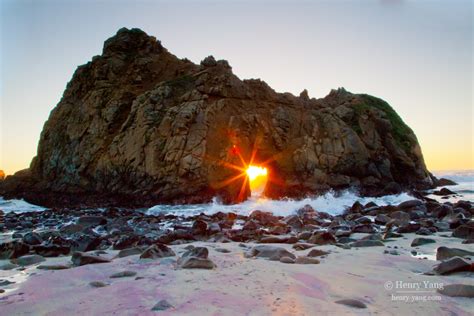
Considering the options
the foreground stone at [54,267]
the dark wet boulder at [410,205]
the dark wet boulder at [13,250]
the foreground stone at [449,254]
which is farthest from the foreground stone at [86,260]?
the dark wet boulder at [410,205]

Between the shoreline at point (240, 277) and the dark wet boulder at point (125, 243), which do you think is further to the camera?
the dark wet boulder at point (125, 243)

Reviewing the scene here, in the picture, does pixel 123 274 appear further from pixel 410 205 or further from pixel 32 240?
pixel 410 205

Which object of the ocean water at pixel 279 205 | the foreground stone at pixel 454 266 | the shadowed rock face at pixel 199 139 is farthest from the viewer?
the shadowed rock face at pixel 199 139

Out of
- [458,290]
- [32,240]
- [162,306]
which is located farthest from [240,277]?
[32,240]

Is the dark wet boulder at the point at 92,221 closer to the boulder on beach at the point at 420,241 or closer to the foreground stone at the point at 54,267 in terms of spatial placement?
the foreground stone at the point at 54,267

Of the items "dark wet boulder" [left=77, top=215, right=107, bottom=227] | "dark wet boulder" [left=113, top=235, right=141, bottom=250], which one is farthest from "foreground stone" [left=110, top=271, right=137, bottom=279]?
"dark wet boulder" [left=77, top=215, right=107, bottom=227]

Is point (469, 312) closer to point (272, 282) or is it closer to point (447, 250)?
point (272, 282)

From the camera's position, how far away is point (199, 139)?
27.8 meters

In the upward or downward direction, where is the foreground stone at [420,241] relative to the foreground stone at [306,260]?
upward

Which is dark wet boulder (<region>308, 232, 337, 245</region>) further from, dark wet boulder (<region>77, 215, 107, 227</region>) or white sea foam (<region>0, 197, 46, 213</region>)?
white sea foam (<region>0, 197, 46, 213</region>)

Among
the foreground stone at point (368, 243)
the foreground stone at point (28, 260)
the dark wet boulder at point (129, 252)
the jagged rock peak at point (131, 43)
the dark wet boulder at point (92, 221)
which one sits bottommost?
the dark wet boulder at point (92, 221)

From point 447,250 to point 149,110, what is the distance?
2734 centimetres

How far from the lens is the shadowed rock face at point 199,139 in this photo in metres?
27.7

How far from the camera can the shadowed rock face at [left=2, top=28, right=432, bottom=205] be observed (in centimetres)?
2773
